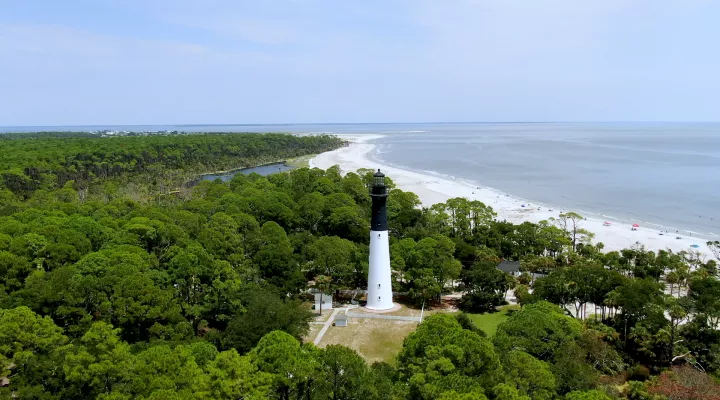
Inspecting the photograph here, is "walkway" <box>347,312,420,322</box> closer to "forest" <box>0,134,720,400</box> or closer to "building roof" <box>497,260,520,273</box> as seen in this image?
"forest" <box>0,134,720,400</box>

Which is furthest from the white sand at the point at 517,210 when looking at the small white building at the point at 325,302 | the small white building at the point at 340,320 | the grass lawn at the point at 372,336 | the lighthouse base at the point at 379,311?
the small white building at the point at 340,320

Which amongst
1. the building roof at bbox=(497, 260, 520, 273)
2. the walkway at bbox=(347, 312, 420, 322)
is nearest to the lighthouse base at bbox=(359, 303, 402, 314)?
the walkway at bbox=(347, 312, 420, 322)

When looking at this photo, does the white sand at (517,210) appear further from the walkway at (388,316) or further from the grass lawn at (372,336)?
the grass lawn at (372,336)

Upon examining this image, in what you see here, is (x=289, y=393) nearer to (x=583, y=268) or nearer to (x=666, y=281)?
(x=583, y=268)

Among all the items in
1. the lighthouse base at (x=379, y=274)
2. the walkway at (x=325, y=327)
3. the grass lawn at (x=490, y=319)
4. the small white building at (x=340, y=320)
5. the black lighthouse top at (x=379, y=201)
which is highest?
the black lighthouse top at (x=379, y=201)

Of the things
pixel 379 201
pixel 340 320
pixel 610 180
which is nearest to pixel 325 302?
pixel 340 320

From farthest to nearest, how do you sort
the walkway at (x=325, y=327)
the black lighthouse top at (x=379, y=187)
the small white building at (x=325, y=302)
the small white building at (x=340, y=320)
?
the small white building at (x=325, y=302) → the small white building at (x=340, y=320) → the black lighthouse top at (x=379, y=187) → the walkway at (x=325, y=327)

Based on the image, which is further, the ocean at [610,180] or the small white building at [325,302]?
the ocean at [610,180]

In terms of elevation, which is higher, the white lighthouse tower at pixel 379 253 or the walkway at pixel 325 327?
the white lighthouse tower at pixel 379 253

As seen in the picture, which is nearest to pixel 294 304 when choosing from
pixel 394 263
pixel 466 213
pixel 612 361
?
pixel 394 263
